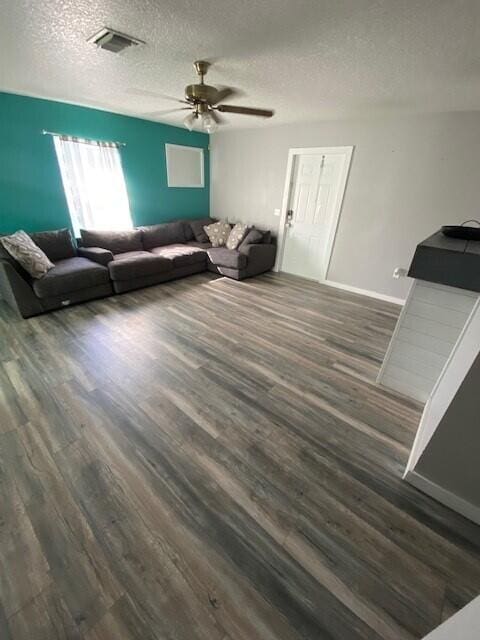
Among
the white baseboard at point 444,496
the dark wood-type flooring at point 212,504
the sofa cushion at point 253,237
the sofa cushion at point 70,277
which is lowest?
the dark wood-type flooring at point 212,504

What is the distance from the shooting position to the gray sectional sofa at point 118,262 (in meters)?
2.90

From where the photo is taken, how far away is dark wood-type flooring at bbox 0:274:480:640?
978 millimetres

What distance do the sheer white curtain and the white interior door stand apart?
2.81 meters

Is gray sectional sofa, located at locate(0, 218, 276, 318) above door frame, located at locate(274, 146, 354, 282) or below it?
below

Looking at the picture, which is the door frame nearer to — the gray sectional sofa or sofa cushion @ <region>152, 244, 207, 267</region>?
the gray sectional sofa

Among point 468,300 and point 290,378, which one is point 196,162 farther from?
point 468,300

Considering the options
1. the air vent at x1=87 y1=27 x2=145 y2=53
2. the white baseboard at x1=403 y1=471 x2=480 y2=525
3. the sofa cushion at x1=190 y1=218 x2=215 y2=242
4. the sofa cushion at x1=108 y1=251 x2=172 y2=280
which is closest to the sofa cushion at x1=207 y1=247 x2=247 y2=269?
the sofa cushion at x1=190 y1=218 x2=215 y2=242

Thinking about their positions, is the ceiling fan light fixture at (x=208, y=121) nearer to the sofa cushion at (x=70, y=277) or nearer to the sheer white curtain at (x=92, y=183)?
the sofa cushion at (x=70, y=277)

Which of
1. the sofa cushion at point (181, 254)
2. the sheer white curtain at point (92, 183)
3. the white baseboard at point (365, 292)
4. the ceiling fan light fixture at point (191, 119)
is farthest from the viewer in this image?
the sofa cushion at point (181, 254)

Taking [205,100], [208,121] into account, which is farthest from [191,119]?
[205,100]

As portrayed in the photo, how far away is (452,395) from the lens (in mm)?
1210

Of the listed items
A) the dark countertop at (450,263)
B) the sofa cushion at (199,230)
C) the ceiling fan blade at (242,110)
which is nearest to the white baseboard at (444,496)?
the dark countertop at (450,263)

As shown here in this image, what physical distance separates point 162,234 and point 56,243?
1.65 metres

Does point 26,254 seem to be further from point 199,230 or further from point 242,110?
point 199,230
